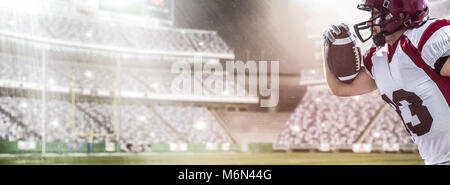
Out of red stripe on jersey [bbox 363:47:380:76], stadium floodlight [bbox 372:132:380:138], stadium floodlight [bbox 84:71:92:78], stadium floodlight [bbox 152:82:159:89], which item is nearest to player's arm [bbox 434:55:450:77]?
red stripe on jersey [bbox 363:47:380:76]

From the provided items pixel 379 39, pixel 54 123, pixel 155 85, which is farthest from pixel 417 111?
pixel 155 85

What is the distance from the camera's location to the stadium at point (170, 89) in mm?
15948

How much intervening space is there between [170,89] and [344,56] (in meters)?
20.4

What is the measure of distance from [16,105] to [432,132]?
17610mm

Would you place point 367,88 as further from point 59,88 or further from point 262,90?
point 262,90

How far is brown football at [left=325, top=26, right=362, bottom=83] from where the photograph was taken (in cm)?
197

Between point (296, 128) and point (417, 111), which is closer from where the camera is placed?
point (417, 111)

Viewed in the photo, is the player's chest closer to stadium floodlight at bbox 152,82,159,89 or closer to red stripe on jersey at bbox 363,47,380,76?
red stripe on jersey at bbox 363,47,380,76

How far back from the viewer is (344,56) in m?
1.99

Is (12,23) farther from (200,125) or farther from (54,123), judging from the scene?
(200,125)

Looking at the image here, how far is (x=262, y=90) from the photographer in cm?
2458

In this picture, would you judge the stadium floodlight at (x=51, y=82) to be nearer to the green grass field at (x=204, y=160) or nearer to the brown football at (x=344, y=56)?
the green grass field at (x=204, y=160)

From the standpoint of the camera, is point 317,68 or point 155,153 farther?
point 317,68
